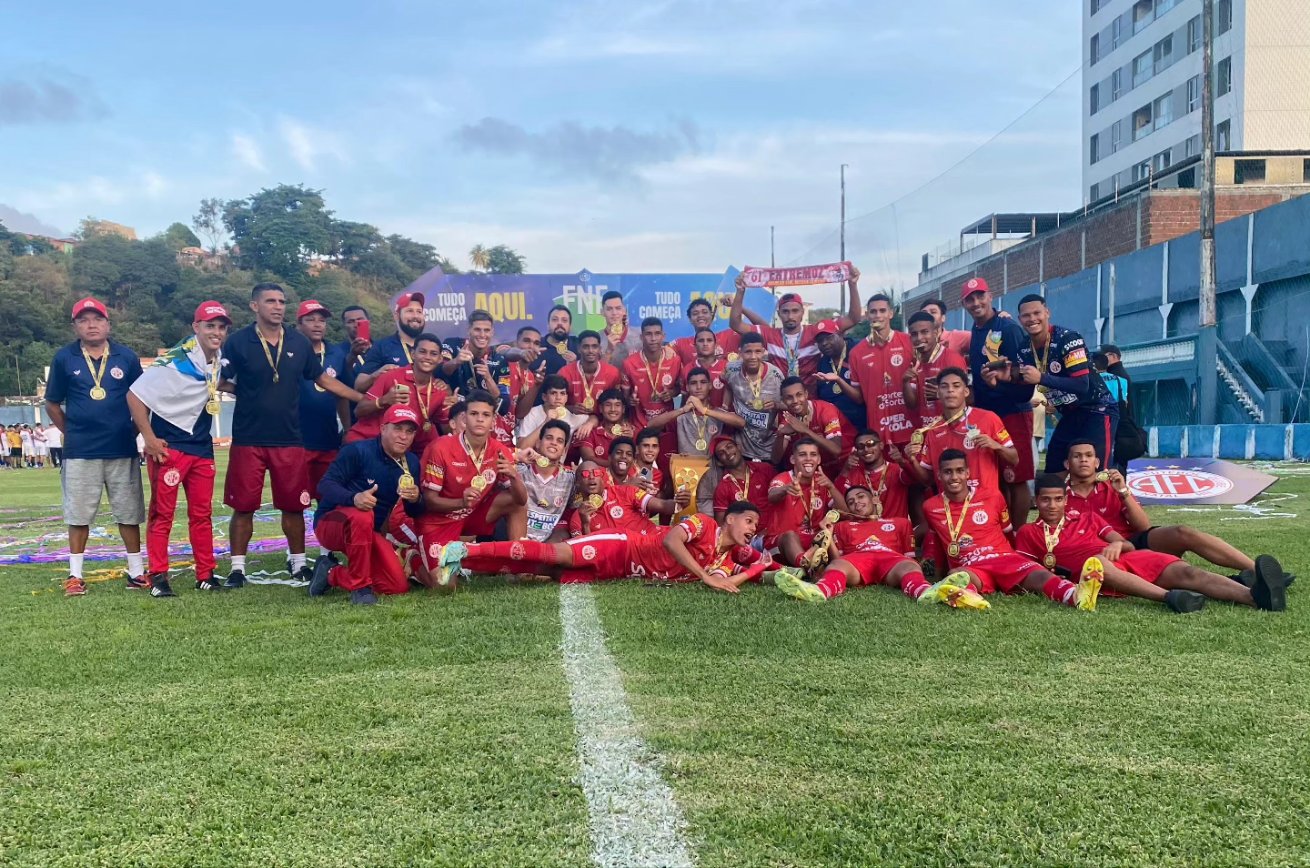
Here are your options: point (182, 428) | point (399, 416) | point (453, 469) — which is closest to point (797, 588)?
point (453, 469)

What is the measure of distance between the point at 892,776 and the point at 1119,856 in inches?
25.4

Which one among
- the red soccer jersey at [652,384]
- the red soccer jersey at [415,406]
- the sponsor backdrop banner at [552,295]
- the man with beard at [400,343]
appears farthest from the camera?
the sponsor backdrop banner at [552,295]

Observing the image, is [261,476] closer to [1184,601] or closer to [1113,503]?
[1113,503]

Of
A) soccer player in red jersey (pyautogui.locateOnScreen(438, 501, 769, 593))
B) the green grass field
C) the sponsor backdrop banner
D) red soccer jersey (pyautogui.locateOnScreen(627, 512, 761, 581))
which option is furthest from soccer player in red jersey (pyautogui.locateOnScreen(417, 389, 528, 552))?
the sponsor backdrop banner

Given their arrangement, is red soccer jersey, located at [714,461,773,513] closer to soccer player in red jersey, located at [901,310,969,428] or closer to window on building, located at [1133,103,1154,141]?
soccer player in red jersey, located at [901,310,969,428]

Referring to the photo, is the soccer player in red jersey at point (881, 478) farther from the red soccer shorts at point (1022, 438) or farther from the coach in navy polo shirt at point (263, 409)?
the coach in navy polo shirt at point (263, 409)

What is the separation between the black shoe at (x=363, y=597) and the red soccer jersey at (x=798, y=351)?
3796 mm

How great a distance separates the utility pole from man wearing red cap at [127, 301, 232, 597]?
2071cm

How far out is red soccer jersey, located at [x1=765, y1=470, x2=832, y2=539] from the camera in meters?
6.55

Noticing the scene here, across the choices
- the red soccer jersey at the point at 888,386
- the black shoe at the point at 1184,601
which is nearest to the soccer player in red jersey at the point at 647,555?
the red soccer jersey at the point at 888,386

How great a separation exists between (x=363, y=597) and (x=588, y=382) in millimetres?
2771

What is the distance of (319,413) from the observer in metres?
7.14

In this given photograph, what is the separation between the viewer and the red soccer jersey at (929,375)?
6.72 meters

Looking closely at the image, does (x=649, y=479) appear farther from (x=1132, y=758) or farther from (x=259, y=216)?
(x=259, y=216)
